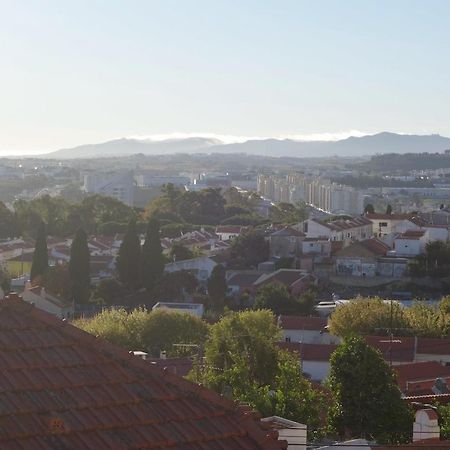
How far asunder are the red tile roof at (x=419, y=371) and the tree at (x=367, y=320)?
554 centimetres

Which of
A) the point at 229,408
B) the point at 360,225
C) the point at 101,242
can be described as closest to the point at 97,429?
→ the point at 229,408

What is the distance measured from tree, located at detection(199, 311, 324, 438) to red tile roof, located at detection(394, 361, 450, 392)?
7.20 feet

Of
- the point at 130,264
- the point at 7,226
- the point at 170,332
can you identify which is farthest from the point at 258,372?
the point at 7,226

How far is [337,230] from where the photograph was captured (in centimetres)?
5128

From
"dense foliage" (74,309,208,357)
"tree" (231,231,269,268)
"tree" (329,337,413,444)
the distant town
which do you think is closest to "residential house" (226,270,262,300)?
the distant town

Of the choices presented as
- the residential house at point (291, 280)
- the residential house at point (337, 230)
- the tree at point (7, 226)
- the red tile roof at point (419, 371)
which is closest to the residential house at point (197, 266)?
the residential house at point (291, 280)

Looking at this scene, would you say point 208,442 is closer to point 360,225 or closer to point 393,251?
point 393,251

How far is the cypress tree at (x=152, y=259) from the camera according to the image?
123ft

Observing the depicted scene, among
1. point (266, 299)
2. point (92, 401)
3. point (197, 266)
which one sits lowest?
point (197, 266)

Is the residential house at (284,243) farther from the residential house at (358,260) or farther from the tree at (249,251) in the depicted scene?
the residential house at (358,260)

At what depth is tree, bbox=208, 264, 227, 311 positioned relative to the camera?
120ft

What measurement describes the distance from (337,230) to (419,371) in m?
31.2

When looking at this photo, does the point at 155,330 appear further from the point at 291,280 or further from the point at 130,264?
the point at 291,280

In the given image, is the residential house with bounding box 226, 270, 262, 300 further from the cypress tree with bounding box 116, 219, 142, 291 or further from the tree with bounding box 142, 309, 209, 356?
the tree with bounding box 142, 309, 209, 356
